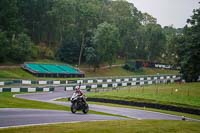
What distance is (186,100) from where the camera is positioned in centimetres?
3869

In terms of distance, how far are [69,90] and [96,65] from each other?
32.5 m

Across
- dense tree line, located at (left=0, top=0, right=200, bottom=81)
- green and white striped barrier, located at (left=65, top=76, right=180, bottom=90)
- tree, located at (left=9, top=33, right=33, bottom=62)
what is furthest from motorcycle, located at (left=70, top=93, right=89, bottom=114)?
tree, located at (left=9, top=33, right=33, bottom=62)

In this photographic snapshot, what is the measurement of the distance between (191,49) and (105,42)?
29.5 metres

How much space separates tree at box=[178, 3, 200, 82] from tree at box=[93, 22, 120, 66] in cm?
2312

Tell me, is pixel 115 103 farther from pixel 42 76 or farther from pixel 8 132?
pixel 42 76

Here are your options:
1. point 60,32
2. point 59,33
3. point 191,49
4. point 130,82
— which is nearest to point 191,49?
point 191,49

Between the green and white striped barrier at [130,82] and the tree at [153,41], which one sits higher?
the tree at [153,41]

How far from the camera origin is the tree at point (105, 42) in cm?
8800

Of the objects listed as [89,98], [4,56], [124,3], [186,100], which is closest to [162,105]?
[186,100]

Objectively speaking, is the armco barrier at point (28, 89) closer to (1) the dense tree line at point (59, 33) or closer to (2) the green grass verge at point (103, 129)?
(1) the dense tree line at point (59, 33)

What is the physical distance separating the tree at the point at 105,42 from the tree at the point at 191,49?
2312 cm

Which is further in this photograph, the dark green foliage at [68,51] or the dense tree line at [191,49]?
the dark green foliage at [68,51]

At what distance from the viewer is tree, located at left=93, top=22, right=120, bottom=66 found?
8800 cm

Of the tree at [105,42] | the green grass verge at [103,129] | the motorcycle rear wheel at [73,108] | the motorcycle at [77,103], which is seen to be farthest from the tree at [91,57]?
the green grass verge at [103,129]
